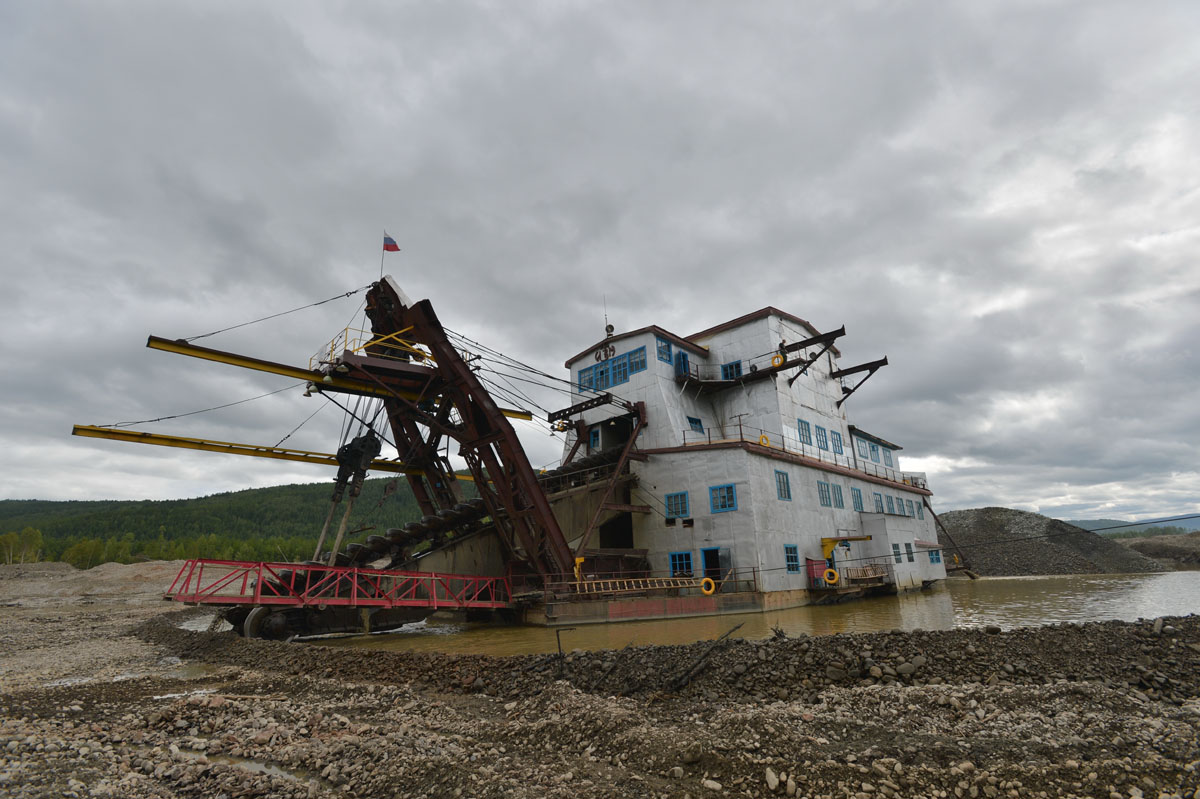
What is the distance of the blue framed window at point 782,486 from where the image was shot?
80.9ft

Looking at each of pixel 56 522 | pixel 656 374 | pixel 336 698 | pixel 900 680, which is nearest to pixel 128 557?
pixel 56 522

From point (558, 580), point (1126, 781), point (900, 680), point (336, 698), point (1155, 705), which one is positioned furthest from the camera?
point (558, 580)

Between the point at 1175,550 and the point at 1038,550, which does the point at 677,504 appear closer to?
the point at 1038,550

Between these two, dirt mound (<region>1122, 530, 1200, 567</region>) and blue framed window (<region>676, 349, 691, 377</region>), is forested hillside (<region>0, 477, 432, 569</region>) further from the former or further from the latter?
dirt mound (<region>1122, 530, 1200, 567</region>)

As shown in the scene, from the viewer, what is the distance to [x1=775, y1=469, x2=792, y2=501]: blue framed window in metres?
24.7

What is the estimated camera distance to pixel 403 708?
8320 mm

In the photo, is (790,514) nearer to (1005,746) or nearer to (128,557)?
(1005,746)

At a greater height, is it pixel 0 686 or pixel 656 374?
pixel 656 374

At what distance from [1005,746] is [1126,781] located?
960 millimetres

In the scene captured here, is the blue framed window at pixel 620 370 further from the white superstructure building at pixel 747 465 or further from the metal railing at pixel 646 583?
the metal railing at pixel 646 583

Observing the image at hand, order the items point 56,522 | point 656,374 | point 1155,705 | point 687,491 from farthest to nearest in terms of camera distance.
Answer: point 56,522 → point 656,374 → point 687,491 → point 1155,705

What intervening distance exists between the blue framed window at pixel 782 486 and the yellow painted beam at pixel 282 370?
15.1m

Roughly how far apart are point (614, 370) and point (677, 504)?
27.0 feet

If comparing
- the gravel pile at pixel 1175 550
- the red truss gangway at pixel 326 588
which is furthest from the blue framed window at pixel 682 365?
the gravel pile at pixel 1175 550
